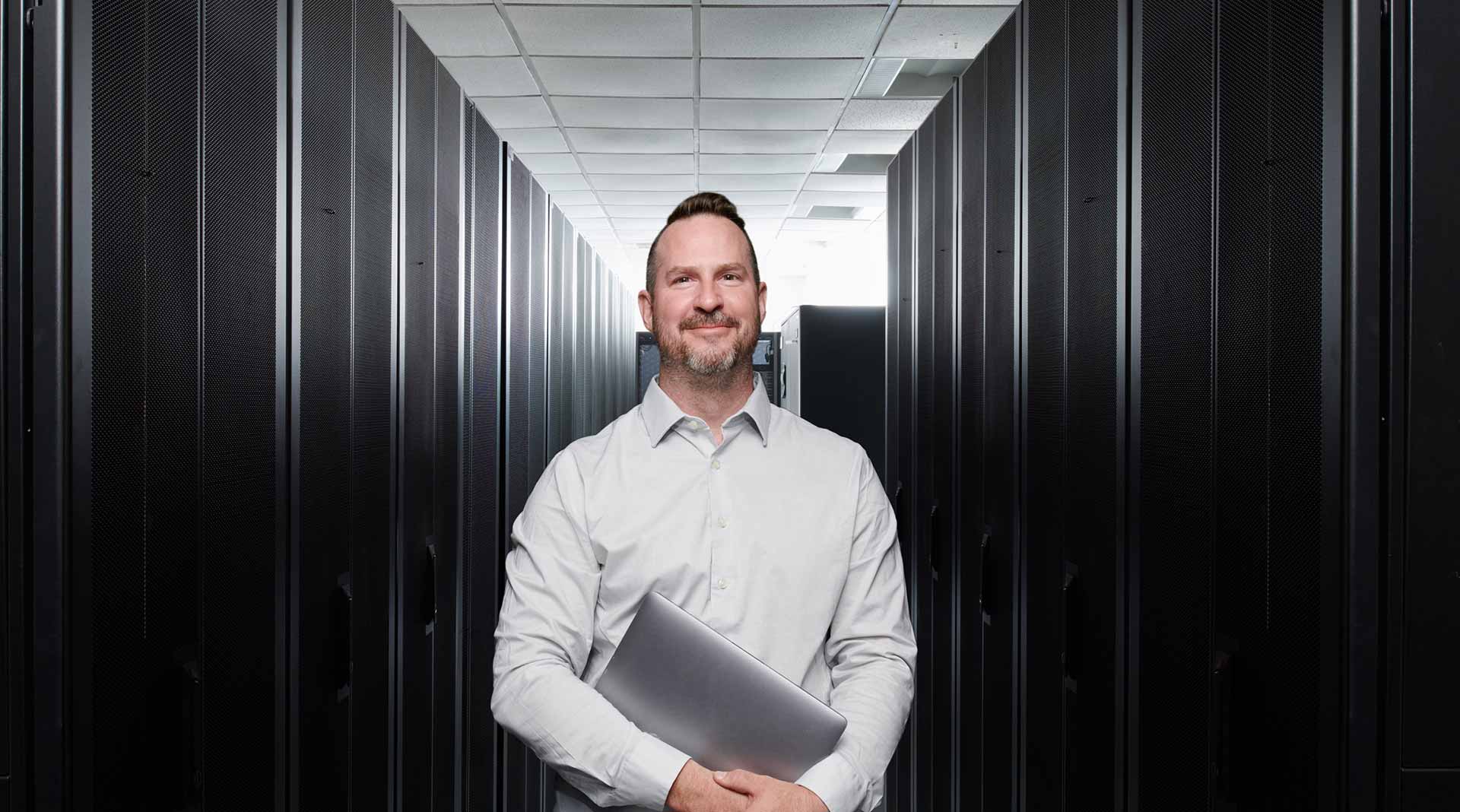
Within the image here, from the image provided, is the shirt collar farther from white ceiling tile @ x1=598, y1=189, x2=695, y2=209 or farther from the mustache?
white ceiling tile @ x1=598, y1=189, x2=695, y2=209

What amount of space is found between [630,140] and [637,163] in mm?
531

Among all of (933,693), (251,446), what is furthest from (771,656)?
(933,693)

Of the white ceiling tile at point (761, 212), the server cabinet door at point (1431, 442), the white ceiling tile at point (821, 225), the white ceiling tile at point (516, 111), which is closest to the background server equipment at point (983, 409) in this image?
the server cabinet door at point (1431, 442)

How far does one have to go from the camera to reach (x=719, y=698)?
3.53ft

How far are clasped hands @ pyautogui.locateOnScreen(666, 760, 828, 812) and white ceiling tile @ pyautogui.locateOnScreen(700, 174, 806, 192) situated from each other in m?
5.89

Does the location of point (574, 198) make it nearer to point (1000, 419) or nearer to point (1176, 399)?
point (1000, 419)

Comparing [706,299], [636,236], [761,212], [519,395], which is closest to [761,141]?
[761,212]

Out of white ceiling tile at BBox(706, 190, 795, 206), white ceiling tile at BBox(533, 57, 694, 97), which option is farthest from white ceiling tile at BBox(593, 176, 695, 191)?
white ceiling tile at BBox(533, 57, 694, 97)

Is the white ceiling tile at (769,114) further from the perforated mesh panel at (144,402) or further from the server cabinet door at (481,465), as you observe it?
the perforated mesh panel at (144,402)

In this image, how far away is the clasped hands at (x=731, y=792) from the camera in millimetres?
1024

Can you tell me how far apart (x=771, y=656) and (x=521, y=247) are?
7.04 feet

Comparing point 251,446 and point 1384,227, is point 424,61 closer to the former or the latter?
point 251,446

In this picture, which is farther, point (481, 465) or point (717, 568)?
point (481, 465)

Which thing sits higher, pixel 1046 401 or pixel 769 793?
pixel 1046 401
